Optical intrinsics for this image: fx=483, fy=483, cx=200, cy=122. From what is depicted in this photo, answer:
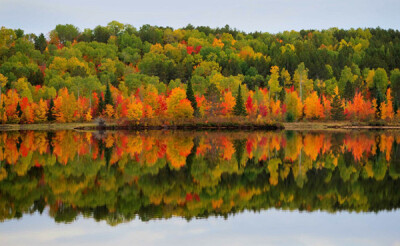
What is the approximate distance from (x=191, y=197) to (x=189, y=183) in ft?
9.72

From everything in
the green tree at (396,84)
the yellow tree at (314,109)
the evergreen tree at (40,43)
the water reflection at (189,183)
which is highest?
the evergreen tree at (40,43)

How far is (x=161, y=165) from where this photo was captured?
27.5 metres

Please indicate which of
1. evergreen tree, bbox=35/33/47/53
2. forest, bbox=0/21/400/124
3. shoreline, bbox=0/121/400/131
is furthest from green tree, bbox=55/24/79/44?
shoreline, bbox=0/121/400/131

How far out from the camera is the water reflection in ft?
57.4

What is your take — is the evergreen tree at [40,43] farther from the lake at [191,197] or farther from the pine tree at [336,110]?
the lake at [191,197]

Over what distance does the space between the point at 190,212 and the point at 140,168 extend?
9.85m

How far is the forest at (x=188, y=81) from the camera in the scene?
3664 inches

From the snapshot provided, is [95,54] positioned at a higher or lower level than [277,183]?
higher

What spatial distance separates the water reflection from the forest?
5176cm

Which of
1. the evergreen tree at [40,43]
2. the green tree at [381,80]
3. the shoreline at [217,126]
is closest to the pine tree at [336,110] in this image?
the shoreline at [217,126]

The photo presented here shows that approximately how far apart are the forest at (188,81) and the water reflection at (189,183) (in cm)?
5176

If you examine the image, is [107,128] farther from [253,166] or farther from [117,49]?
[117,49]

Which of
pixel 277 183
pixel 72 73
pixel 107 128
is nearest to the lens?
pixel 277 183

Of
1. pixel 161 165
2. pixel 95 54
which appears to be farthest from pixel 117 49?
pixel 161 165
